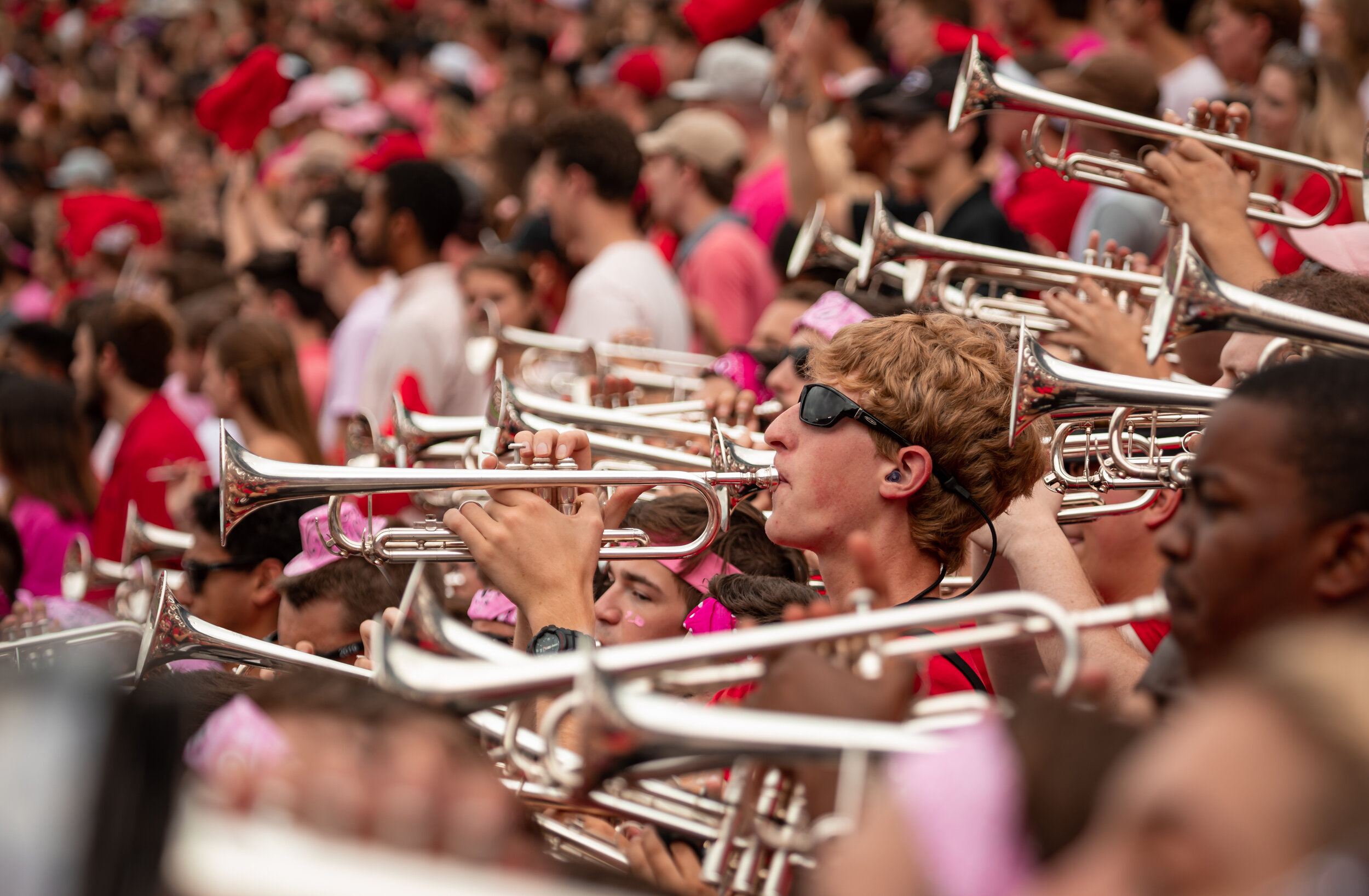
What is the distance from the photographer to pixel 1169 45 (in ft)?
23.3

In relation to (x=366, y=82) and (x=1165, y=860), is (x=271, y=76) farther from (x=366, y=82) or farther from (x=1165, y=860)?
(x=1165, y=860)

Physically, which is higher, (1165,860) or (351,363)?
(1165,860)

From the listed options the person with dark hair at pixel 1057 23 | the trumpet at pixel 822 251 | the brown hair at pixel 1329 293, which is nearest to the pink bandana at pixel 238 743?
the brown hair at pixel 1329 293

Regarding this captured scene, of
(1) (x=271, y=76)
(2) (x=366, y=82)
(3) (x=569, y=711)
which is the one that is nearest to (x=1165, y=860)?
(3) (x=569, y=711)

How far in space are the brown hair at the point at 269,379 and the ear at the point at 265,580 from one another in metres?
1.44

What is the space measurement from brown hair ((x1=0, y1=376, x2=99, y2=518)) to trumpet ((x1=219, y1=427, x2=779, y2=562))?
10.5ft

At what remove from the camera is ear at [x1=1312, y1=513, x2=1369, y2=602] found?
169cm

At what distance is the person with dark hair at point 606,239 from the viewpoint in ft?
19.4

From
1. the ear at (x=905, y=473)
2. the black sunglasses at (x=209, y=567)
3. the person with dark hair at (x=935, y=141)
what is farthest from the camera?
the person with dark hair at (x=935, y=141)

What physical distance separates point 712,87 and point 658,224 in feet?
2.80

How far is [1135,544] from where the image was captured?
3402 mm

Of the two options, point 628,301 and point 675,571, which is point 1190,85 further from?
point 675,571

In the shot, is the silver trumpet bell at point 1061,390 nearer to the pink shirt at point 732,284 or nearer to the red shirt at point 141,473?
the pink shirt at point 732,284

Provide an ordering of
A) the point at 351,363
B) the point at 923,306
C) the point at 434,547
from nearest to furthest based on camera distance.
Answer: the point at 434,547
the point at 923,306
the point at 351,363
